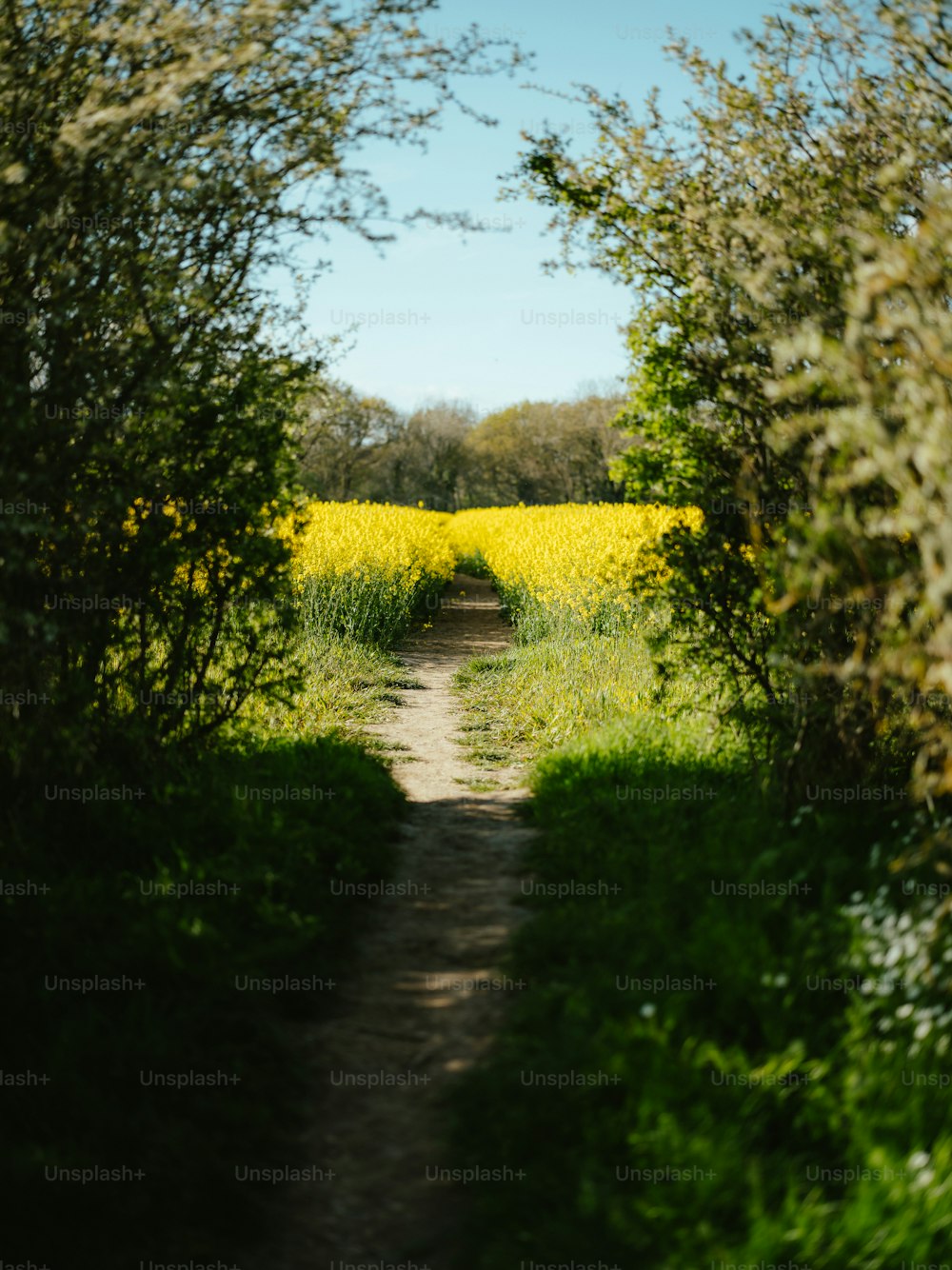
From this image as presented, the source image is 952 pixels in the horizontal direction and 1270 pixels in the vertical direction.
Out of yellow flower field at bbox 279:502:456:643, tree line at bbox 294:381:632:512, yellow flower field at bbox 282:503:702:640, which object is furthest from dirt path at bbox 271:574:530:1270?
tree line at bbox 294:381:632:512

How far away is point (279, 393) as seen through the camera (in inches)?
254

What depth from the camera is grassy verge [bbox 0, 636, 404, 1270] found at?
3205 millimetres

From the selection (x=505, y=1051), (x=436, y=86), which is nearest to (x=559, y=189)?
(x=436, y=86)

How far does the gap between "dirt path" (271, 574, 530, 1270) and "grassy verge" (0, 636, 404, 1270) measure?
0.14 meters

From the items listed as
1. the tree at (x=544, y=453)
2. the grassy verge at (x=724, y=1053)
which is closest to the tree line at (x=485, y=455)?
the tree at (x=544, y=453)

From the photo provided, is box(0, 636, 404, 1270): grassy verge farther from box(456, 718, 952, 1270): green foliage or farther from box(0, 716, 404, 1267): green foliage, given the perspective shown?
box(456, 718, 952, 1270): green foliage

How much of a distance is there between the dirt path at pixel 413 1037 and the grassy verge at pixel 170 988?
0.14 meters

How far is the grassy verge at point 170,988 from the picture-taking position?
10.5 feet

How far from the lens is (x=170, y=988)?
4.23 m

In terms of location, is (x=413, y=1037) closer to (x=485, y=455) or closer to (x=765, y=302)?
(x=765, y=302)

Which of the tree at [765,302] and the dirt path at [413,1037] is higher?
the tree at [765,302]

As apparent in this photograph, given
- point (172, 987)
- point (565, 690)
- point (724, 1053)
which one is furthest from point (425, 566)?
point (724, 1053)

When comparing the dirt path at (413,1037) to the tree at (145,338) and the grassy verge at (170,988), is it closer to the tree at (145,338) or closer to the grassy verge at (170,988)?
the grassy verge at (170,988)

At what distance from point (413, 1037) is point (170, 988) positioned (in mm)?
1123
